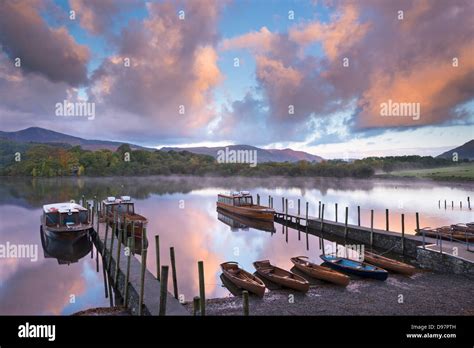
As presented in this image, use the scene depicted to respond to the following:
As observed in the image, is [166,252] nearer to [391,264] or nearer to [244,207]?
[244,207]

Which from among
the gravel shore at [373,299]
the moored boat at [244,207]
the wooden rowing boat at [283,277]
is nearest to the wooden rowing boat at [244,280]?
the gravel shore at [373,299]

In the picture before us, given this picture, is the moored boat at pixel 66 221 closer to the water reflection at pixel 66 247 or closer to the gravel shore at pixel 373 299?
the water reflection at pixel 66 247

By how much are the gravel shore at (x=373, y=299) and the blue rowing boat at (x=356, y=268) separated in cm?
29

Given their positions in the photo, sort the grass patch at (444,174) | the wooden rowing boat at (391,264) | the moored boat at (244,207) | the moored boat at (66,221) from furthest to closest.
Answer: the grass patch at (444,174)
the moored boat at (244,207)
the moored boat at (66,221)
the wooden rowing boat at (391,264)

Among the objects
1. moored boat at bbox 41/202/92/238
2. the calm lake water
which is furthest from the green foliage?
moored boat at bbox 41/202/92/238

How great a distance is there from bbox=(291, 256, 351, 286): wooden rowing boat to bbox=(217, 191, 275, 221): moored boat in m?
15.2

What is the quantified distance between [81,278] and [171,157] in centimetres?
11432

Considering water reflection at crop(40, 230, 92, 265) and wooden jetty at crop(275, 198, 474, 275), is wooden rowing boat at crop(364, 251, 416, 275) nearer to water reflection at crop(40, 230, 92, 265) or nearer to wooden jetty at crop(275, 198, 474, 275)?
wooden jetty at crop(275, 198, 474, 275)

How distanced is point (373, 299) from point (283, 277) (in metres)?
3.27

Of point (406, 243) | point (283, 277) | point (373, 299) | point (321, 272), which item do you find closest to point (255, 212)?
point (406, 243)

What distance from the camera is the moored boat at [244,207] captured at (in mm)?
31844

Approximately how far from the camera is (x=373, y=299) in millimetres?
11945
